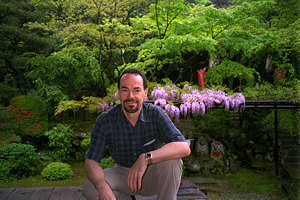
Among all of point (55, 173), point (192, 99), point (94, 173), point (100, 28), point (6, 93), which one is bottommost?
point (55, 173)

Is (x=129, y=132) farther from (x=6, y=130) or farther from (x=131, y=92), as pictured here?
(x=6, y=130)

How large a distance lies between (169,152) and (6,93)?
823 centimetres

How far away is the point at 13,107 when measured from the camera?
7.56 meters

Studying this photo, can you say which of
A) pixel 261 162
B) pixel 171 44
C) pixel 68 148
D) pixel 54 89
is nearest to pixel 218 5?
pixel 171 44

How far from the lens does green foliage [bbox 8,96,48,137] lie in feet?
24.8

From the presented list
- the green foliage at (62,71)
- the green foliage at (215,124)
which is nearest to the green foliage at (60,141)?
the green foliage at (62,71)

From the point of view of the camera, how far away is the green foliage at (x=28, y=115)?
24.8 ft

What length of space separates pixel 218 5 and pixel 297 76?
471 centimetres

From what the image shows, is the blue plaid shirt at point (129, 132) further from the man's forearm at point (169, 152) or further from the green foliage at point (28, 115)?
the green foliage at point (28, 115)

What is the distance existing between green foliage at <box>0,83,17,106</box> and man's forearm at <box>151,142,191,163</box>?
314 inches

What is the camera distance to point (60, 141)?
7.61m

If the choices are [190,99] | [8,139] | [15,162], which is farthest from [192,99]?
[8,139]

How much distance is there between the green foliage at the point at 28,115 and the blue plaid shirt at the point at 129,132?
658cm

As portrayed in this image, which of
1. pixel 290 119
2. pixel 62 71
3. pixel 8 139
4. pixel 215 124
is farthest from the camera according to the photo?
pixel 215 124
